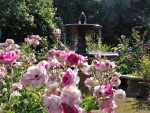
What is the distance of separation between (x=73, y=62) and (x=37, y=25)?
654cm

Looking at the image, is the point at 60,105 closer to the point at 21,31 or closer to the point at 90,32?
the point at 90,32

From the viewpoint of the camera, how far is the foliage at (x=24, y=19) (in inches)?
303

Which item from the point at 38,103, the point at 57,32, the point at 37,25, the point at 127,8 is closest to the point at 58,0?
the point at 127,8

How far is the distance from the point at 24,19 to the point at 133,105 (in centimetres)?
409

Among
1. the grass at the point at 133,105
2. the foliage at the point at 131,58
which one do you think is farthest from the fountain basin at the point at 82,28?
the foliage at the point at 131,58

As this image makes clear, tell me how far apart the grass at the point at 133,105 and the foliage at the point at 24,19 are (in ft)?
11.8

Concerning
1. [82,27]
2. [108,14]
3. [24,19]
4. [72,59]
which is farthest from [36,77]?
[108,14]

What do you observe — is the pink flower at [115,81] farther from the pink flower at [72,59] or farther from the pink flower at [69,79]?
the pink flower at [69,79]

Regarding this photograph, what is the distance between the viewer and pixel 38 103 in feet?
5.58

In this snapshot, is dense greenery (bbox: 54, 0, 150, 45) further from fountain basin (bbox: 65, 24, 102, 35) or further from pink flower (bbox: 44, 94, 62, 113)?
pink flower (bbox: 44, 94, 62, 113)

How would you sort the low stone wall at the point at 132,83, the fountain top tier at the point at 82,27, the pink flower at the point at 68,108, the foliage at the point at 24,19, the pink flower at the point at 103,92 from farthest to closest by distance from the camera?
the foliage at the point at 24,19 → the low stone wall at the point at 132,83 → the fountain top tier at the point at 82,27 → the pink flower at the point at 103,92 → the pink flower at the point at 68,108

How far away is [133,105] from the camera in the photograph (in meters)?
4.70

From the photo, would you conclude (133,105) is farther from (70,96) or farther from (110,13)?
Answer: (110,13)

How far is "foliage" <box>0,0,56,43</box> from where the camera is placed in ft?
25.2
